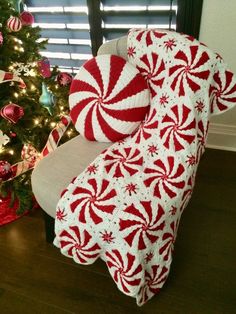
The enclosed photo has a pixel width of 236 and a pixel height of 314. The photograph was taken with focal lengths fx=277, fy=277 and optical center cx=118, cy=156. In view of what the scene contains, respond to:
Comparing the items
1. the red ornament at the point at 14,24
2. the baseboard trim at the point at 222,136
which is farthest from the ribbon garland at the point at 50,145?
the baseboard trim at the point at 222,136

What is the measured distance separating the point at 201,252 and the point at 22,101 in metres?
1.08

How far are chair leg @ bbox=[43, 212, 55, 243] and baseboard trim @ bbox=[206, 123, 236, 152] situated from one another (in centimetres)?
121

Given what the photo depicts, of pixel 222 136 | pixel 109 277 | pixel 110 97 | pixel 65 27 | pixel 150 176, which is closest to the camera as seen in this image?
pixel 150 176

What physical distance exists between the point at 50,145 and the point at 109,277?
635mm

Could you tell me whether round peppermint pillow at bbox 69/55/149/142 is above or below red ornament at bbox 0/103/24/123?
above

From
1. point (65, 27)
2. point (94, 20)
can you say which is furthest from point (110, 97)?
point (65, 27)

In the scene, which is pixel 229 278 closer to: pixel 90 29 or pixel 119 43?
pixel 119 43

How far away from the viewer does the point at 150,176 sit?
92 centimetres

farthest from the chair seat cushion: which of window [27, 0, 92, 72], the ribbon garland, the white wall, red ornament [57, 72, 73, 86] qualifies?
window [27, 0, 92, 72]

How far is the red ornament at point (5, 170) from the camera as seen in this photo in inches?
48.1

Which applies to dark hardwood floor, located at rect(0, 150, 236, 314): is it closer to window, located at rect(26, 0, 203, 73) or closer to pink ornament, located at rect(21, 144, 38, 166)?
pink ornament, located at rect(21, 144, 38, 166)

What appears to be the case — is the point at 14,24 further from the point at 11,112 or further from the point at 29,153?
the point at 29,153

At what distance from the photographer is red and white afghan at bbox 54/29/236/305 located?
86 cm

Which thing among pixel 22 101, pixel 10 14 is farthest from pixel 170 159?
pixel 10 14
